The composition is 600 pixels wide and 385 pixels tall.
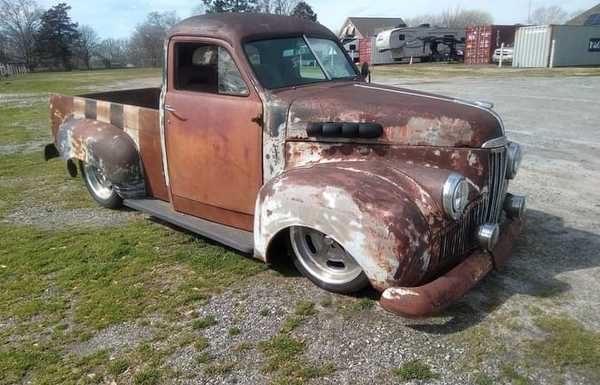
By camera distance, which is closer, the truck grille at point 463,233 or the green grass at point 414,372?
the green grass at point 414,372

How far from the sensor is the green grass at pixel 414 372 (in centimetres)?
291

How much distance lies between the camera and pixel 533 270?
4.14 m

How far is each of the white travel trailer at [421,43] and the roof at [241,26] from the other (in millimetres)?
35995

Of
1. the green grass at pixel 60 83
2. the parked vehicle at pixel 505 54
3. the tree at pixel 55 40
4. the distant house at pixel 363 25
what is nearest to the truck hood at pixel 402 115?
the green grass at pixel 60 83

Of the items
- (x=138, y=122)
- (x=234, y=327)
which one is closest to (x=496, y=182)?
(x=234, y=327)

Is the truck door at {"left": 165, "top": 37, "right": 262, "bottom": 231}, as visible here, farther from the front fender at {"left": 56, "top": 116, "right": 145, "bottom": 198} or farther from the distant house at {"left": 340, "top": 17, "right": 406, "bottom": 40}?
the distant house at {"left": 340, "top": 17, "right": 406, "bottom": 40}

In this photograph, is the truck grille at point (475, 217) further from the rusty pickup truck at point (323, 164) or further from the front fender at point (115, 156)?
the front fender at point (115, 156)

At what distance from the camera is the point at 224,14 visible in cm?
454

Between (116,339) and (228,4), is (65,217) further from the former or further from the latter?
(228,4)

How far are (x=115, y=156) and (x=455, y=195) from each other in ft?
11.2

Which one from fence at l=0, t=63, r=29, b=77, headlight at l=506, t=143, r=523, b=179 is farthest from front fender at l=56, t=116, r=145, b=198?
fence at l=0, t=63, r=29, b=77

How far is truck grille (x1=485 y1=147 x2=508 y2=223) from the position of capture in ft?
12.0

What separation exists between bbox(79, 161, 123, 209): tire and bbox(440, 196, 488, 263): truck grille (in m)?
3.69

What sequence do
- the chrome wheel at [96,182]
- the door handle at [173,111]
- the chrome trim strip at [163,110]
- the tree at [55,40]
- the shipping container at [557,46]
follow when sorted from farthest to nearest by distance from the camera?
1. the tree at [55,40]
2. the shipping container at [557,46]
3. the chrome wheel at [96,182]
4. the chrome trim strip at [163,110]
5. the door handle at [173,111]
